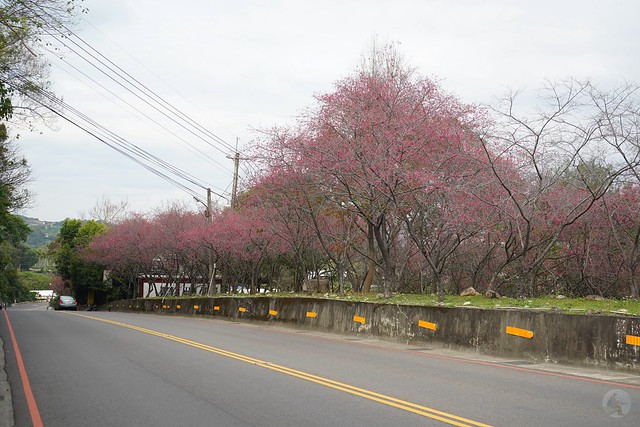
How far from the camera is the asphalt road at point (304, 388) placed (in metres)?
7.75

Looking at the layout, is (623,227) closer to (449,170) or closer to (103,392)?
(449,170)

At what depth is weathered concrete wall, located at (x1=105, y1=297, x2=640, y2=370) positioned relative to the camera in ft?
39.6

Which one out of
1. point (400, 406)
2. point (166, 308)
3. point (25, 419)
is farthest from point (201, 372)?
point (166, 308)

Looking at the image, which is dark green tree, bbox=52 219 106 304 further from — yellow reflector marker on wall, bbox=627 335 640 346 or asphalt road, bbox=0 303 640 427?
yellow reflector marker on wall, bbox=627 335 640 346

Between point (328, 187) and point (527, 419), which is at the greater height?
point (328, 187)

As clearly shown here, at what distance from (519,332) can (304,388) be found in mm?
6415

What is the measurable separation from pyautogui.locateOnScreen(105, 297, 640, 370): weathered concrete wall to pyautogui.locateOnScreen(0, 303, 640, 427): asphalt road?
553mm

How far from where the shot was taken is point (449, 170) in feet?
68.7

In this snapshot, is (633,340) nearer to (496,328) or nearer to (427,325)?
(496,328)

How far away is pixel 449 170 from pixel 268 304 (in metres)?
10.5

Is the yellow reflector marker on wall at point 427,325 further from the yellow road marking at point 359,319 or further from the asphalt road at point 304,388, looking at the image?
the yellow road marking at point 359,319

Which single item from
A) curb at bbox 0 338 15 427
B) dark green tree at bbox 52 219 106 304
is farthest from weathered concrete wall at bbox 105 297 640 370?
dark green tree at bbox 52 219 106 304

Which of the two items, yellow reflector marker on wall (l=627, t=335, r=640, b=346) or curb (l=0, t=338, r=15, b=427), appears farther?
yellow reflector marker on wall (l=627, t=335, r=640, b=346)

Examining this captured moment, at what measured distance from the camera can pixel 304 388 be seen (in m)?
9.71
